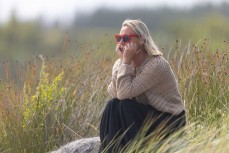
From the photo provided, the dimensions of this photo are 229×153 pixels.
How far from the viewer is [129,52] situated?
598 cm

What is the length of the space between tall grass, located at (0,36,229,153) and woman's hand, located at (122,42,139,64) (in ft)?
3.02

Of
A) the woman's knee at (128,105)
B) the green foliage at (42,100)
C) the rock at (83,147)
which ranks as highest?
the woman's knee at (128,105)

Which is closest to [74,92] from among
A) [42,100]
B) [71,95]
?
[71,95]

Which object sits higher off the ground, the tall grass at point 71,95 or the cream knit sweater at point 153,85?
the cream knit sweater at point 153,85

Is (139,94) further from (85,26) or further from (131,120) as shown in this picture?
(85,26)

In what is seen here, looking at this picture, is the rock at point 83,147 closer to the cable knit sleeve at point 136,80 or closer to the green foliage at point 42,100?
the green foliage at point 42,100

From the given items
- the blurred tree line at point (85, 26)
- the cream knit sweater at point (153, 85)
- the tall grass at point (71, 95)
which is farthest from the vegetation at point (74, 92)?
the blurred tree line at point (85, 26)

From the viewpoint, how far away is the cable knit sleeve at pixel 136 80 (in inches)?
229

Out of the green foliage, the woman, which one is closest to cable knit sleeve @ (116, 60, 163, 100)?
the woman

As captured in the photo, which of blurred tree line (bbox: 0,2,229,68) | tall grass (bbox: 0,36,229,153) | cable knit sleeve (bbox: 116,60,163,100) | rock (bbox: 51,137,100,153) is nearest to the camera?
cable knit sleeve (bbox: 116,60,163,100)

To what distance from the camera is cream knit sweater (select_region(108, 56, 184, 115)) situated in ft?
19.2

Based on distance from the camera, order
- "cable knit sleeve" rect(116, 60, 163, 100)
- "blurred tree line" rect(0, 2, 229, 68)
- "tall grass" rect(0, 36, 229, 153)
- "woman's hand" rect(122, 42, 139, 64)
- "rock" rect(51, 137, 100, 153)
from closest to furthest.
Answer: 1. "cable knit sleeve" rect(116, 60, 163, 100)
2. "woman's hand" rect(122, 42, 139, 64)
3. "rock" rect(51, 137, 100, 153)
4. "tall grass" rect(0, 36, 229, 153)
5. "blurred tree line" rect(0, 2, 229, 68)

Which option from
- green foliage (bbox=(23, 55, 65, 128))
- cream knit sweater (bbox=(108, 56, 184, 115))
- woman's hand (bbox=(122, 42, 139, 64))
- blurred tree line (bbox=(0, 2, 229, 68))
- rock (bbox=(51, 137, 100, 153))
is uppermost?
woman's hand (bbox=(122, 42, 139, 64))

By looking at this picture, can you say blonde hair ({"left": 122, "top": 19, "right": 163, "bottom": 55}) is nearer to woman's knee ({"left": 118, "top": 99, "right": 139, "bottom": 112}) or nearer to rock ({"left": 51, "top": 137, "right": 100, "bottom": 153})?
woman's knee ({"left": 118, "top": 99, "right": 139, "bottom": 112})
